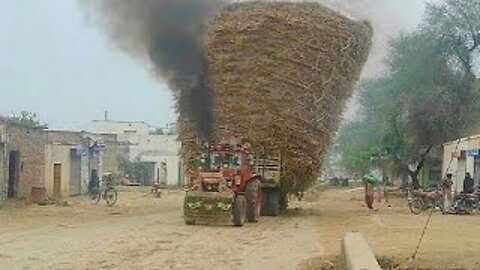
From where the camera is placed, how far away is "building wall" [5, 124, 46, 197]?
3349cm

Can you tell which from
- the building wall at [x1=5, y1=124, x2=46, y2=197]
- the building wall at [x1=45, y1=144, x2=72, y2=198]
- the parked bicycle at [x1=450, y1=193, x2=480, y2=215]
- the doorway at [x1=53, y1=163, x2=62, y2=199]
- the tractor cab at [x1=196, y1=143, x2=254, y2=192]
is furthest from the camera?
the doorway at [x1=53, y1=163, x2=62, y2=199]

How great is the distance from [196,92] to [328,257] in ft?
35.6

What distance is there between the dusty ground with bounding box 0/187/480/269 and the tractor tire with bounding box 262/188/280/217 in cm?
71

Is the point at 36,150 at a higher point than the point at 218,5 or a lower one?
lower

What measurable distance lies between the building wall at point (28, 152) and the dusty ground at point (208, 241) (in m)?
7.15

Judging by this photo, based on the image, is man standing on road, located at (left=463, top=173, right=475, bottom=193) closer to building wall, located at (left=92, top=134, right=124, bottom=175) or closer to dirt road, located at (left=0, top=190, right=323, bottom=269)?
dirt road, located at (left=0, top=190, right=323, bottom=269)

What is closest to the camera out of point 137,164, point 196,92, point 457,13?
point 196,92

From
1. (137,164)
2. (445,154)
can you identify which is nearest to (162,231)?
(445,154)

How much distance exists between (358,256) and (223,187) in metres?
11.5

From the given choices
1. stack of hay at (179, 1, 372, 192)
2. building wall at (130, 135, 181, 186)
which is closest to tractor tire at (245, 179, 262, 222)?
stack of hay at (179, 1, 372, 192)

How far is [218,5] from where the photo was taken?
20.3 m

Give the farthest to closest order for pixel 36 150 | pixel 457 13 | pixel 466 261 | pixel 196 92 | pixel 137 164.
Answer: pixel 137 164 < pixel 457 13 < pixel 36 150 < pixel 196 92 < pixel 466 261

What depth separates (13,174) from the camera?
33.5 m

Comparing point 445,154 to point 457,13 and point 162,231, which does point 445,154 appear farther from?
point 162,231
